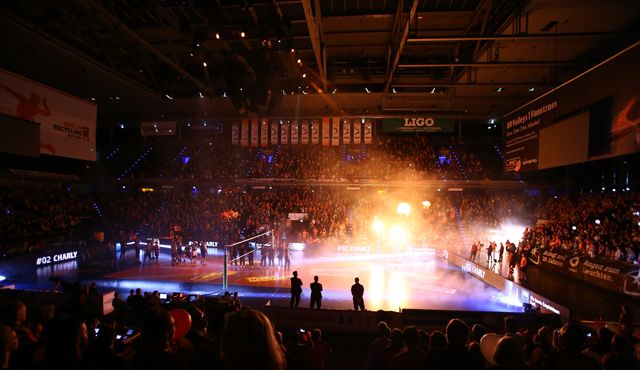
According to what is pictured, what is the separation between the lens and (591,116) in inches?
338

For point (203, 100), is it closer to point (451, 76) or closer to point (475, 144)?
point (451, 76)

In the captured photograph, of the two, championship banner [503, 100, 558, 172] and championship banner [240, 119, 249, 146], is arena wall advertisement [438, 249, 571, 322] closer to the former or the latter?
championship banner [503, 100, 558, 172]

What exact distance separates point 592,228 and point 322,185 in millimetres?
15651

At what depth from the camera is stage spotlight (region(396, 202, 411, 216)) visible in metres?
25.8

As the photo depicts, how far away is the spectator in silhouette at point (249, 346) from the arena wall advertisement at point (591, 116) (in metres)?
9.45

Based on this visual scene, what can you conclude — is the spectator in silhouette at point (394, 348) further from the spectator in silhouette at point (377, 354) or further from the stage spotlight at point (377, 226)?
the stage spotlight at point (377, 226)

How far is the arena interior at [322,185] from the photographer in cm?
470

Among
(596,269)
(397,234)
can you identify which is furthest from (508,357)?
(397,234)

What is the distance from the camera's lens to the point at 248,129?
21.8 m

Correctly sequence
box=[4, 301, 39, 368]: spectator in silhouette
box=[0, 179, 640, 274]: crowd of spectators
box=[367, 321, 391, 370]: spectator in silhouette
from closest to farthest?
1. box=[4, 301, 39, 368]: spectator in silhouette
2. box=[367, 321, 391, 370]: spectator in silhouette
3. box=[0, 179, 640, 274]: crowd of spectators

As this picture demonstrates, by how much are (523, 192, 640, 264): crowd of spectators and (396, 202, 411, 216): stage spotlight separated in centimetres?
843

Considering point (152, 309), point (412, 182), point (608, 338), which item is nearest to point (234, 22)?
point (152, 309)

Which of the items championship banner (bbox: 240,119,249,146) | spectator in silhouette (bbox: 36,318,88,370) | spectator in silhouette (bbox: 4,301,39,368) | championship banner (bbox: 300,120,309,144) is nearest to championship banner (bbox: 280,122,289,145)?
championship banner (bbox: 300,120,309,144)

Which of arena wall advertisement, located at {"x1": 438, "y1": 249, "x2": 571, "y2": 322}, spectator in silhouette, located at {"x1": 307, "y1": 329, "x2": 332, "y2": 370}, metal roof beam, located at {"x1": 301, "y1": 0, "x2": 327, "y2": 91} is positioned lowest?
arena wall advertisement, located at {"x1": 438, "y1": 249, "x2": 571, "y2": 322}
